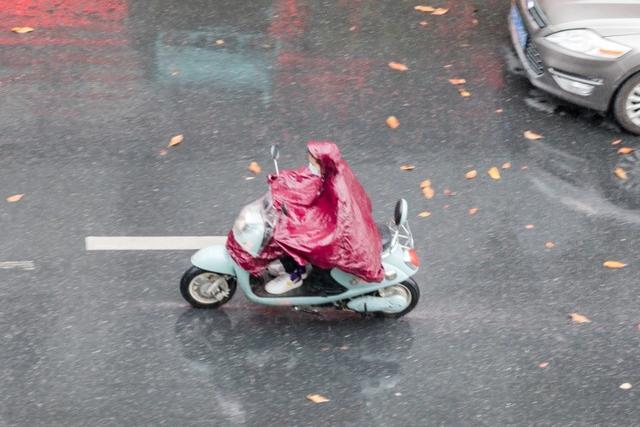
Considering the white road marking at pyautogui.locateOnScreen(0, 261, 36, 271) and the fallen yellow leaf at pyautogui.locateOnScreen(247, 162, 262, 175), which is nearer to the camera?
the white road marking at pyautogui.locateOnScreen(0, 261, 36, 271)

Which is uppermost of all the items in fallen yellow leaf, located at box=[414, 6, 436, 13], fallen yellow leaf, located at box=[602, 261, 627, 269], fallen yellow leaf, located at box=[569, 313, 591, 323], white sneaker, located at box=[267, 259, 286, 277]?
white sneaker, located at box=[267, 259, 286, 277]

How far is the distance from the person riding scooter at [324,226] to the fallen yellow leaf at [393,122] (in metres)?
2.55

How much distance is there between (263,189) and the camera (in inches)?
314

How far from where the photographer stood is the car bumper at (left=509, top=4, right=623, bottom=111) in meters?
8.73

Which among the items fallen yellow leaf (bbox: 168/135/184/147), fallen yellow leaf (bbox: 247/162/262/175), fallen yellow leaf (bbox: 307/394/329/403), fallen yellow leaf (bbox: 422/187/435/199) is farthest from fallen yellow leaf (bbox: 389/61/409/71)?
fallen yellow leaf (bbox: 307/394/329/403)

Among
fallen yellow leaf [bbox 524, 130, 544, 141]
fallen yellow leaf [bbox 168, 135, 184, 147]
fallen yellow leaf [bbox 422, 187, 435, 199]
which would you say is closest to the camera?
fallen yellow leaf [bbox 422, 187, 435, 199]

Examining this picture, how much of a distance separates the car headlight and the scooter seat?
3.19 meters

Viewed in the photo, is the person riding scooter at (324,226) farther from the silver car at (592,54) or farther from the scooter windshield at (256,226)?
the silver car at (592,54)

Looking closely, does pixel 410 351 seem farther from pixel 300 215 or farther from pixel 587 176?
pixel 587 176

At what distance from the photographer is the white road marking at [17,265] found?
7037 mm

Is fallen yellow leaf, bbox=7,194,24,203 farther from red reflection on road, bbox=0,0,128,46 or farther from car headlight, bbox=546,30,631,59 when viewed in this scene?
car headlight, bbox=546,30,631,59

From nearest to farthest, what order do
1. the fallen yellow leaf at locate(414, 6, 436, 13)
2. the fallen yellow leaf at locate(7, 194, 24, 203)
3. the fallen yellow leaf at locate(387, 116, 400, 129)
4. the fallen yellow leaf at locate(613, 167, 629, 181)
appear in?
the fallen yellow leaf at locate(7, 194, 24, 203), the fallen yellow leaf at locate(613, 167, 629, 181), the fallen yellow leaf at locate(387, 116, 400, 129), the fallen yellow leaf at locate(414, 6, 436, 13)

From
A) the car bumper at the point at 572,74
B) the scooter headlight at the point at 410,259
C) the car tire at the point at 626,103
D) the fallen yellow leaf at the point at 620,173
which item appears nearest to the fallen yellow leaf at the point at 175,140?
the scooter headlight at the point at 410,259

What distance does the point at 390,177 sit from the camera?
8195 mm
